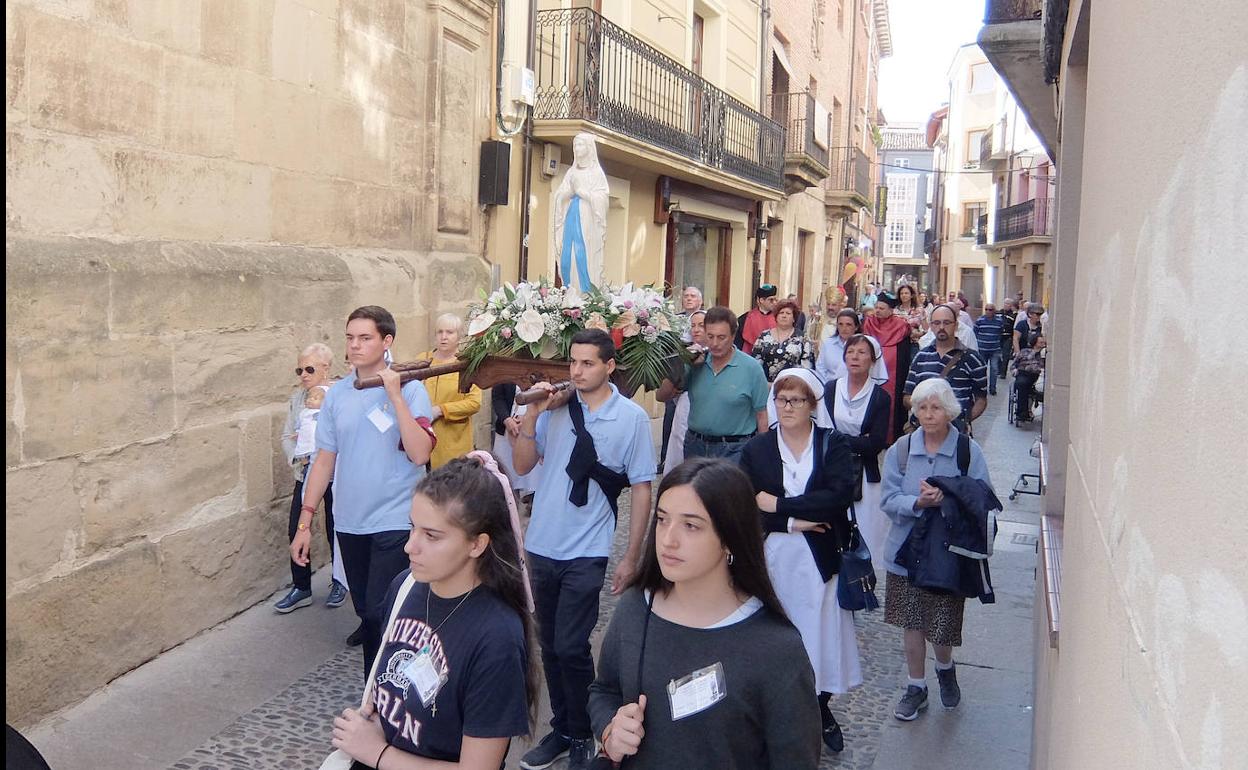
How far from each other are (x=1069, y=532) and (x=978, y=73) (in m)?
51.5

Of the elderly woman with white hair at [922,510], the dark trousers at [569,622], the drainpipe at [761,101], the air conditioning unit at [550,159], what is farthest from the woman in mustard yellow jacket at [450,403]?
the drainpipe at [761,101]

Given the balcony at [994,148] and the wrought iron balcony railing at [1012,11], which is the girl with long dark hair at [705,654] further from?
the balcony at [994,148]

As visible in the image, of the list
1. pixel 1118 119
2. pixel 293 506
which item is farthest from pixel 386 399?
pixel 1118 119

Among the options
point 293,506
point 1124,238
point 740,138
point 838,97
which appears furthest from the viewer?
point 838,97

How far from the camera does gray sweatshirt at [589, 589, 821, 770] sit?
93.0 inches

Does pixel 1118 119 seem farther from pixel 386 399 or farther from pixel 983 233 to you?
pixel 983 233

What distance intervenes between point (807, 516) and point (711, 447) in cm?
203

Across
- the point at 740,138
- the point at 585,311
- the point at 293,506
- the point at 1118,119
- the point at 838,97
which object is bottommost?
the point at 293,506

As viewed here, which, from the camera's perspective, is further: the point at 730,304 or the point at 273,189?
the point at 730,304

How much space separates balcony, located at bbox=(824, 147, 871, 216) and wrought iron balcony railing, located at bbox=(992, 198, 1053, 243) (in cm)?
701

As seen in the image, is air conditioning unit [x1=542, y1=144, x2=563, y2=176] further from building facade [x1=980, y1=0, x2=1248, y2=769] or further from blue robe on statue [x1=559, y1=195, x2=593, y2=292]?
building facade [x1=980, y1=0, x2=1248, y2=769]

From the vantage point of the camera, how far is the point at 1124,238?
5.89 feet

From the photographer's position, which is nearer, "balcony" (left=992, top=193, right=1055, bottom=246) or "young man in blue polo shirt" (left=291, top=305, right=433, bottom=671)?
"young man in blue polo shirt" (left=291, top=305, right=433, bottom=671)

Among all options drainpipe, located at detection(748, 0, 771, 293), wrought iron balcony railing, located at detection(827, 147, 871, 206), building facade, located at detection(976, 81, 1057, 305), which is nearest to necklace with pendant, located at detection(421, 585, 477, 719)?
drainpipe, located at detection(748, 0, 771, 293)
